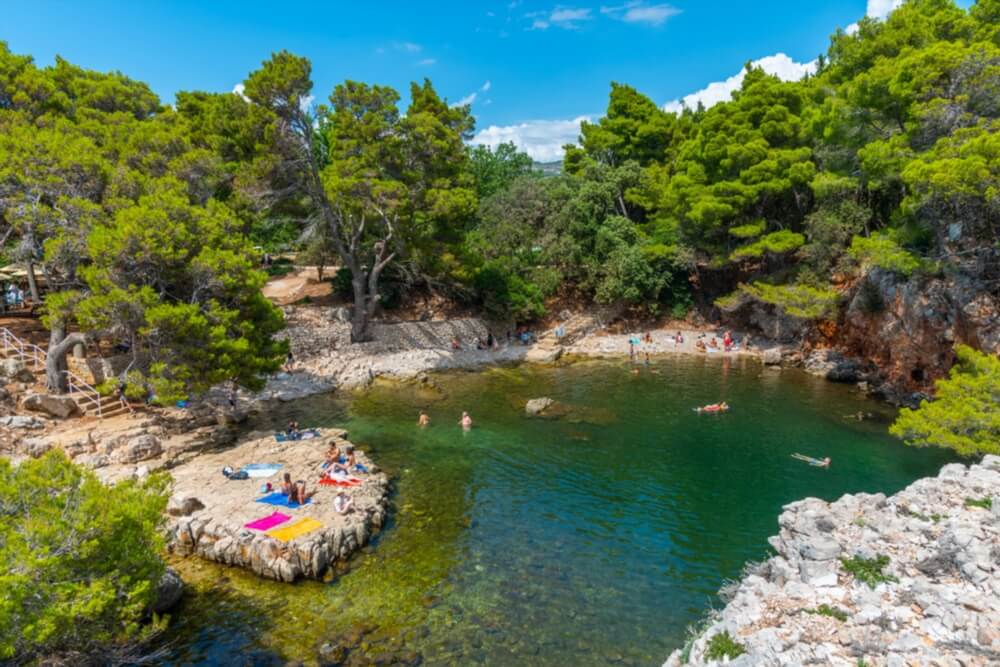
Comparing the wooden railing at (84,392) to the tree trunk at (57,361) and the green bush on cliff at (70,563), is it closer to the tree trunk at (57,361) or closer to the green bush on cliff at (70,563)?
the tree trunk at (57,361)

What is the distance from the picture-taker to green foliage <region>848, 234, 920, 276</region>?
23.1 metres

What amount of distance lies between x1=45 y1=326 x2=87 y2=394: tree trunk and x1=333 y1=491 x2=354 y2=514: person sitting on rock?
44.2ft

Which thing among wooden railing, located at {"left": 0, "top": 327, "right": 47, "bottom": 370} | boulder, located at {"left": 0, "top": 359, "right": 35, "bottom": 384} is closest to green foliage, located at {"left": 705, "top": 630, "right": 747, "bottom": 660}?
boulder, located at {"left": 0, "top": 359, "right": 35, "bottom": 384}

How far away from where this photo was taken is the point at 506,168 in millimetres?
63750

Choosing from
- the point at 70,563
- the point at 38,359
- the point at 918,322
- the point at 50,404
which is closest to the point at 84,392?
the point at 50,404

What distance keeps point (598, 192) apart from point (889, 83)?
2041 centimetres

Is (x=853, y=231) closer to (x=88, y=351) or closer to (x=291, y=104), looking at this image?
(x=291, y=104)

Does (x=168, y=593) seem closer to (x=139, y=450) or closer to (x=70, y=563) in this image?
(x=70, y=563)

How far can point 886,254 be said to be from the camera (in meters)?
23.8

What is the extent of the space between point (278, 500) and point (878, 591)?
1431 cm

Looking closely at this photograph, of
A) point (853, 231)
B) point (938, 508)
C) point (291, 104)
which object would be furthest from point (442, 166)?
point (938, 508)

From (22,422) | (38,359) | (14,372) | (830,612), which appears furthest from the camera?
(38,359)

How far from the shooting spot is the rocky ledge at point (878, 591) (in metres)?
7.19

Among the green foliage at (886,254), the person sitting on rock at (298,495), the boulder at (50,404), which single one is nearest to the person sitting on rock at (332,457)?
the person sitting on rock at (298,495)
